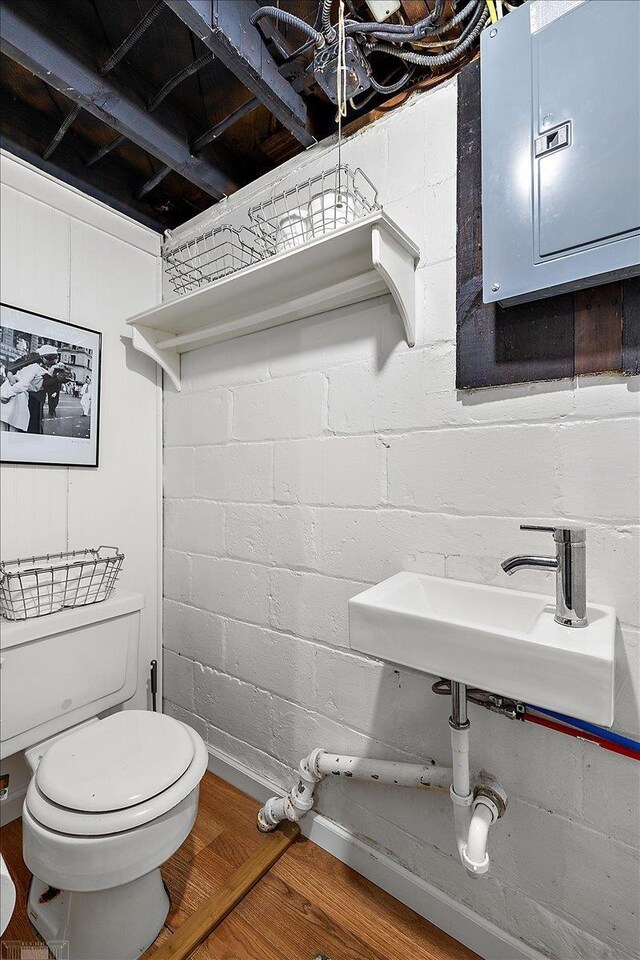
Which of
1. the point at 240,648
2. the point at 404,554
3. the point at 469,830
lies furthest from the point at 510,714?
the point at 240,648

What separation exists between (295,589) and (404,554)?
41cm

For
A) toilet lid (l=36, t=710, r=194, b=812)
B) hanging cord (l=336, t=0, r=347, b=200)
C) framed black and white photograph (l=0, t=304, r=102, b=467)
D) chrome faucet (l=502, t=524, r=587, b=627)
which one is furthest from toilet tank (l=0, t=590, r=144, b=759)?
hanging cord (l=336, t=0, r=347, b=200)

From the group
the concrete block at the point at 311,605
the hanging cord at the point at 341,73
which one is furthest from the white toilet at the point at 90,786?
the hanging cord at the point at 341,73

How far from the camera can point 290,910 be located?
3.86ft

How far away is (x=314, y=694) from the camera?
1382mm

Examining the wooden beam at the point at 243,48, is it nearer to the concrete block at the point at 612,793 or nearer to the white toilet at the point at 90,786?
the white toilet at the point at 90,786

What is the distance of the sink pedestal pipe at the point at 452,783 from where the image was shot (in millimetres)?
937

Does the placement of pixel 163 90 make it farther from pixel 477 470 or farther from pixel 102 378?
pixel 477 470

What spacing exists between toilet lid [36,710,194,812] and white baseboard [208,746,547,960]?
50 centimetres

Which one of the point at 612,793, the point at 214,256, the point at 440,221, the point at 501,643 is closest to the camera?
the point at 501,643

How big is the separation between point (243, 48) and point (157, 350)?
93 centimetres

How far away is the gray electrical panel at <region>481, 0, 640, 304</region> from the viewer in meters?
0.79

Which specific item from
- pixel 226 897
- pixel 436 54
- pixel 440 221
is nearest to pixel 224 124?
pixel 436 54

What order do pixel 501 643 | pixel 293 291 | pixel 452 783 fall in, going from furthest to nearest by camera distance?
pixel 293 291 → pixel 452 783 → pixel 501 643
